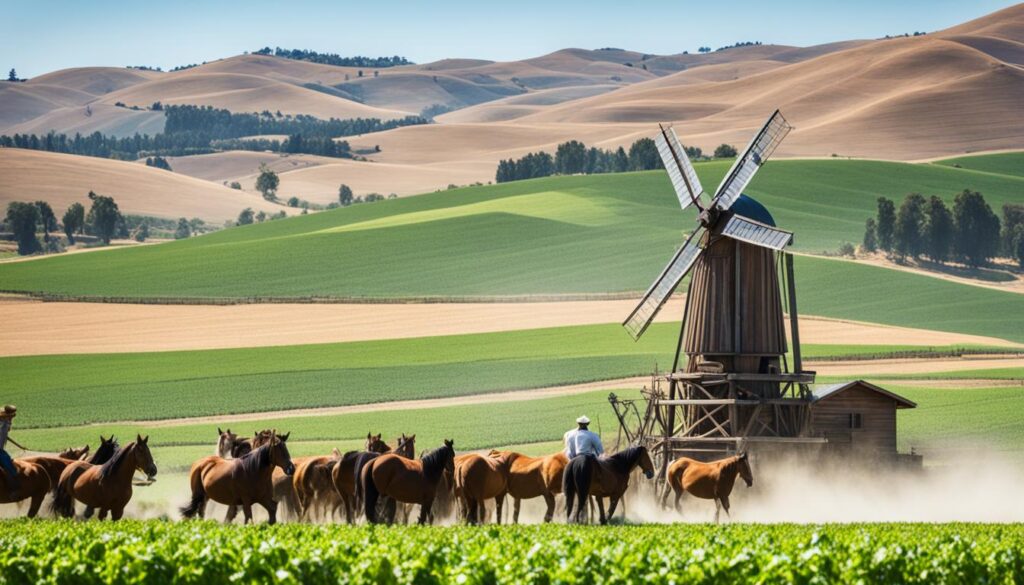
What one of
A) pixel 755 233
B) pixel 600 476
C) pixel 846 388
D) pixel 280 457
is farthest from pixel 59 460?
pixel 846 388

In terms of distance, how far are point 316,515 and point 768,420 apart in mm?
18191

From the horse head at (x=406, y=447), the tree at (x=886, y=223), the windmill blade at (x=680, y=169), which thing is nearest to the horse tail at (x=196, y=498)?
the horse head at (x=406, y=447)

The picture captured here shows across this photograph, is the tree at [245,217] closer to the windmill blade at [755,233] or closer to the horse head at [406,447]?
the windmill blade at [755,233]

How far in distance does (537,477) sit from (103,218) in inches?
5115

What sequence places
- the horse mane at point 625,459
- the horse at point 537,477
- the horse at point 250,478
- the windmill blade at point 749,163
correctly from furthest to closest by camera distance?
the windmill blade at point 749,163, the horse at point 537,477, the horse mane at point 625,459, the horse at point 250,478

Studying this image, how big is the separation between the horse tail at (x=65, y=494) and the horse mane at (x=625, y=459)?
11.7m

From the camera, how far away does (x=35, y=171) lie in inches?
7357

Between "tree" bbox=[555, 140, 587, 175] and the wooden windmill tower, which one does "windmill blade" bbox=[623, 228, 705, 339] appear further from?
"tree" bbox=[555, 140, 587, 175]

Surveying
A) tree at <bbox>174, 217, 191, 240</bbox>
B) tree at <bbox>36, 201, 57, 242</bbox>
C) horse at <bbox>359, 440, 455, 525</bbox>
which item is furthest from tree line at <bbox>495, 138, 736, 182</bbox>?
horse at <bbox>359, 440, 455, 525</bbox>

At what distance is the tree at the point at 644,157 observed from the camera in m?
172

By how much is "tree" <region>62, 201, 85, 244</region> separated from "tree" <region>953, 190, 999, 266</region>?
9152 cm

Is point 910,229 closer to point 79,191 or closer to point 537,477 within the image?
point 537,477

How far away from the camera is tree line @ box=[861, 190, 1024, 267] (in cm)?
11588

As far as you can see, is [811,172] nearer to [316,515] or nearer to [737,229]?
[737,229]
